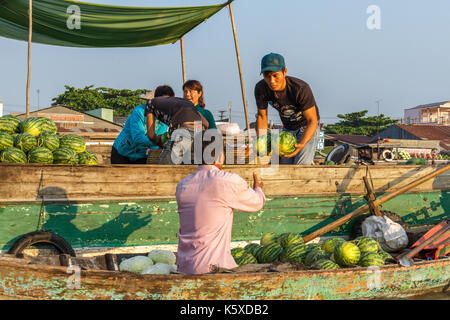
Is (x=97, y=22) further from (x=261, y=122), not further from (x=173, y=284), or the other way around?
(x=173, y=284)

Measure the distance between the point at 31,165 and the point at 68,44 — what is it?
498 cm

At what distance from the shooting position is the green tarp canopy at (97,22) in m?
7.34

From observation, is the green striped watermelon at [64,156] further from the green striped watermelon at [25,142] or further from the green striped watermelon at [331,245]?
the green striped watermelon at [331,245]

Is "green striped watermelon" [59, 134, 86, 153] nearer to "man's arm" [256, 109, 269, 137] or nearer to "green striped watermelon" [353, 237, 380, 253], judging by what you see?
"man's arm" [256, 109, 269, 137]

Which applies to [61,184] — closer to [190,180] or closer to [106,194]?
[106,194]

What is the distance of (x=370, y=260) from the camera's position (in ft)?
13.7

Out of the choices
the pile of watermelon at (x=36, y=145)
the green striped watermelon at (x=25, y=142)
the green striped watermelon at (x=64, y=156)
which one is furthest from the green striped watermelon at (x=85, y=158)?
the green striped watermelon at (x=25, y=142)

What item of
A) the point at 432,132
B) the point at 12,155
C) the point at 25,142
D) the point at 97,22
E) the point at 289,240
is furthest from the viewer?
the point at 432,132

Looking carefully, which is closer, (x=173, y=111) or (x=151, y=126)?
(x=173, y=111)

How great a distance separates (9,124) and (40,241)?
204cm

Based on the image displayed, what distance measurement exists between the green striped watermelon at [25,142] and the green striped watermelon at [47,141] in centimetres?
8

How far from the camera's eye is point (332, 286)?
11.8 ft

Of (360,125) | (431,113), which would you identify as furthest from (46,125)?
(431,113)

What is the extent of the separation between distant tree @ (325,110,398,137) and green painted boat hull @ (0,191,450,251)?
54342 millimetres
